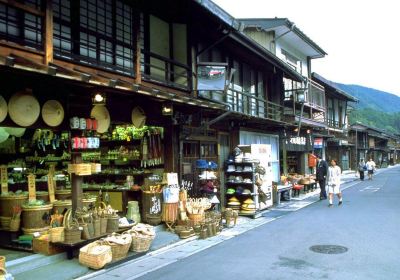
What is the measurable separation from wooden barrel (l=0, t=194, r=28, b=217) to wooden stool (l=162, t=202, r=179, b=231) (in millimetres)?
4242

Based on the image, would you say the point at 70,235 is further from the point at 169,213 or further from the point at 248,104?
the point at 248,104

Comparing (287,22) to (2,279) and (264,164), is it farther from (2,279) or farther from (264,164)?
(2,279)

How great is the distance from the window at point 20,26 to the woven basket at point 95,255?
466cm

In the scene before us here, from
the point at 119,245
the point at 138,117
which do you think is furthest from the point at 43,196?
the point at 138,117

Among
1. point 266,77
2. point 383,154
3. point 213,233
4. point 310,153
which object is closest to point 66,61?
point 213,233

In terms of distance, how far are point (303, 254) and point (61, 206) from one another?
6558 mm

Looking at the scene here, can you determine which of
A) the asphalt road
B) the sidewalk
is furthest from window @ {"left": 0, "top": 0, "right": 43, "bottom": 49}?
the asphalt road

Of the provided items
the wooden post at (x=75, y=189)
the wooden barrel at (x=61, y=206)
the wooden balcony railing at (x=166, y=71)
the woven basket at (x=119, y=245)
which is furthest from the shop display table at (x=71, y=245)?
the wooden balcony railing at (x=166, y=71)

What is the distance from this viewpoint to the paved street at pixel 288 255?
27.7ft

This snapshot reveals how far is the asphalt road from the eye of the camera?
8.40m

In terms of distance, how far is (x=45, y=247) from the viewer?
9.44m

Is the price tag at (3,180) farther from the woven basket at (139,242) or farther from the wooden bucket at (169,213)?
the wooden bucket at (169,213)

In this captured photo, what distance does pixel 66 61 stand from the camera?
9.88 m

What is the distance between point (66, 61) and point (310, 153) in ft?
87.4
